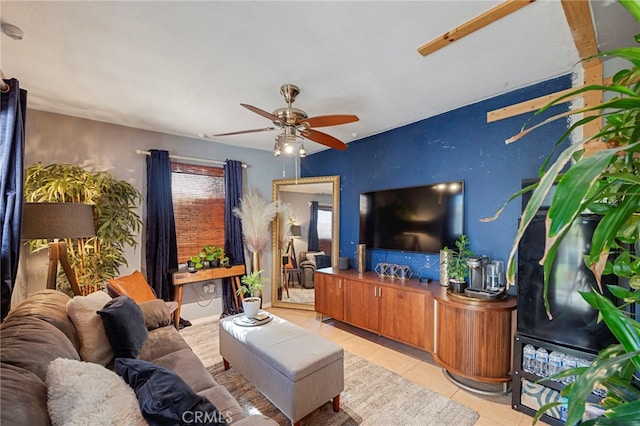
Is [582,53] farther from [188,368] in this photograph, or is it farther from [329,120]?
[188,368]

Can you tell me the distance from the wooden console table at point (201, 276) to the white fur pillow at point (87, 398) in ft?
7.47

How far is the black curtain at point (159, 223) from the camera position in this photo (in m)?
A: 3.36

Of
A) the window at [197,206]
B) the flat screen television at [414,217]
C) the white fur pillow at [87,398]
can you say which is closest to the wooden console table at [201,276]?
the window at [197,206]

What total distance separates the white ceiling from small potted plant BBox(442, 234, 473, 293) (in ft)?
4.69

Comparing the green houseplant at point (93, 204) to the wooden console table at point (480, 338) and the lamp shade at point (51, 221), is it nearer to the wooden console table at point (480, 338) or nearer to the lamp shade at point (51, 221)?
the lamp shade at point (51, 221)

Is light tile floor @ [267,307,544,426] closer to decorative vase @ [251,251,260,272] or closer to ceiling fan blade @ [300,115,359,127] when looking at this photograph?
decorative vase @ [251,251,260,272]

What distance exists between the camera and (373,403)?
205 centimetres

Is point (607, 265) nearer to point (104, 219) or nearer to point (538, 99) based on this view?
point (538, 99)

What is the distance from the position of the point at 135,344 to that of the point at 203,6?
2.14 metres

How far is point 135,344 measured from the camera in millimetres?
1787

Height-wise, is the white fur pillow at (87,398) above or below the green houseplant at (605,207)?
below

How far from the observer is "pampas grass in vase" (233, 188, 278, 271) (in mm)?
3996

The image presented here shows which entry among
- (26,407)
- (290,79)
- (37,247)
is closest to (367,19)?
(290,79)

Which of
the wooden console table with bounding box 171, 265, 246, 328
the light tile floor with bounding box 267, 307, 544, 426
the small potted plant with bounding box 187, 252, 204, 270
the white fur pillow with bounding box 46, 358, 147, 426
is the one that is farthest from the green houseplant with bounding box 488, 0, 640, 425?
the small potted plant with bounding box 187, 252, 204, 270
